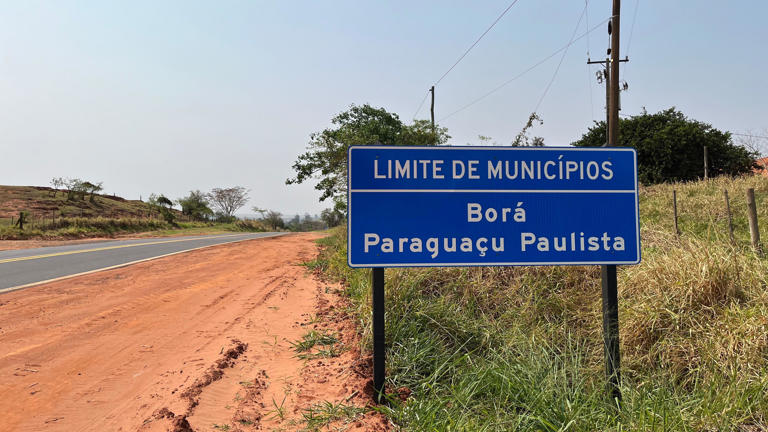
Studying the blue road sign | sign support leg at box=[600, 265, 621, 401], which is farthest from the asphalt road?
sign support leg at box=[600, 265, 621, 401]

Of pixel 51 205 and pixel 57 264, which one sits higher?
pixel 51 205

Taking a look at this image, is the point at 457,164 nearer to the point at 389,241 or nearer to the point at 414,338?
the point at 389,241

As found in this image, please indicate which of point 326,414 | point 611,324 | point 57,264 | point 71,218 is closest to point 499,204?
point 611,324

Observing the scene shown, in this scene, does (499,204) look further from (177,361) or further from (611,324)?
(177,361)

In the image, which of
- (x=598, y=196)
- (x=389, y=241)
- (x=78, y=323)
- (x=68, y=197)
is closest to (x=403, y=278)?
(x=389, y=241)

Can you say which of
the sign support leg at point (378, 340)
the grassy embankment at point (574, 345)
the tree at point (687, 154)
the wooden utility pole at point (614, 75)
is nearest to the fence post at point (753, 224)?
the grassy embankment at point (574, 345)

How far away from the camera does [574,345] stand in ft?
12.2

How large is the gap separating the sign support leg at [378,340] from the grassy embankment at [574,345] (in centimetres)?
15

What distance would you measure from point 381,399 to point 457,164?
171 centimetres

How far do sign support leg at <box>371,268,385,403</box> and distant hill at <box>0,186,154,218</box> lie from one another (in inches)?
1349

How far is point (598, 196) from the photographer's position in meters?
2.97

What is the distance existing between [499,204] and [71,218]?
2879 cm

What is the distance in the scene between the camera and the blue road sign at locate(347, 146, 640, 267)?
288cm

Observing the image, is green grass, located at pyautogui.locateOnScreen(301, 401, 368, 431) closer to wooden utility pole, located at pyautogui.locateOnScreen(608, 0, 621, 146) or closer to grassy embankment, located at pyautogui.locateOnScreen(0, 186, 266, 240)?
wooden utility pole, located at pyautogui.locateOnScreen(608, 0, 621, 146)
